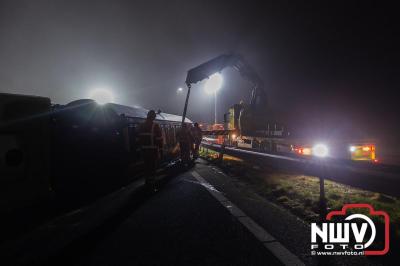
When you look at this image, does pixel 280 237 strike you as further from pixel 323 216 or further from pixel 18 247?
pixel 18 247

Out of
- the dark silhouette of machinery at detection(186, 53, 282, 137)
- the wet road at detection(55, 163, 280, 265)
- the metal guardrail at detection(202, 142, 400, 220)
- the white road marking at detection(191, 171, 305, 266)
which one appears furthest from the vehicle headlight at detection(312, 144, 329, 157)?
the wet road at detection(55, 163, 280, 265)

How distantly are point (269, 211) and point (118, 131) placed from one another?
A: 5.11 metres

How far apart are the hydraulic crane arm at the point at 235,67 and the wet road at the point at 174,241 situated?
1048cm

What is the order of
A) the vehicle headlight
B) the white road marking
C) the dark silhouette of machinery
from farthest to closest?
the dark silhouette of machinery → the vehicle headlight → the white road marking

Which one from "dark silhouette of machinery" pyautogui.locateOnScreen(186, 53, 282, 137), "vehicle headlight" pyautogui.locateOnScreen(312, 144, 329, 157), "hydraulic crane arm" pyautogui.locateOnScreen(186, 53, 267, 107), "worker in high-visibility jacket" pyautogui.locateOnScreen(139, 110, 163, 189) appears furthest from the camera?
"dark silhouette of machinery" pyautogui.locateOnScreen(186, 53, 282, 137)

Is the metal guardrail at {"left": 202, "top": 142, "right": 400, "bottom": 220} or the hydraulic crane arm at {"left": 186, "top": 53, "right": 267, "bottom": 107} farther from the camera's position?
the hydraulic crane arm at {"left": 186, "top": 53, "right": 267, "bottom": 107}

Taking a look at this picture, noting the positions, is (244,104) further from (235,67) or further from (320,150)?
(320,150)

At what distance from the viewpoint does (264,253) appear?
10.3 ft

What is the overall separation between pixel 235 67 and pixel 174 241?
15248 millimetres

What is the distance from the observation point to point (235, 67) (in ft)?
57.6

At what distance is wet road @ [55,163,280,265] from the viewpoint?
119 inches

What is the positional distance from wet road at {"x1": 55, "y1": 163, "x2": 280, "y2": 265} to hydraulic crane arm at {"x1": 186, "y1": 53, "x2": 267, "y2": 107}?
10.5 m

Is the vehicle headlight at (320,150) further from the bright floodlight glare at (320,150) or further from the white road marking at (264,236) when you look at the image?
the white road marking at (264,236)

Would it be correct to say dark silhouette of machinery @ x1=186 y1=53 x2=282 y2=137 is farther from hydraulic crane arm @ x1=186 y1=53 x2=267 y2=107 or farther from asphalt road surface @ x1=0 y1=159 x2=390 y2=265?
asphalt road surface @ x1=0 y1=159 x2=390 y2=265
